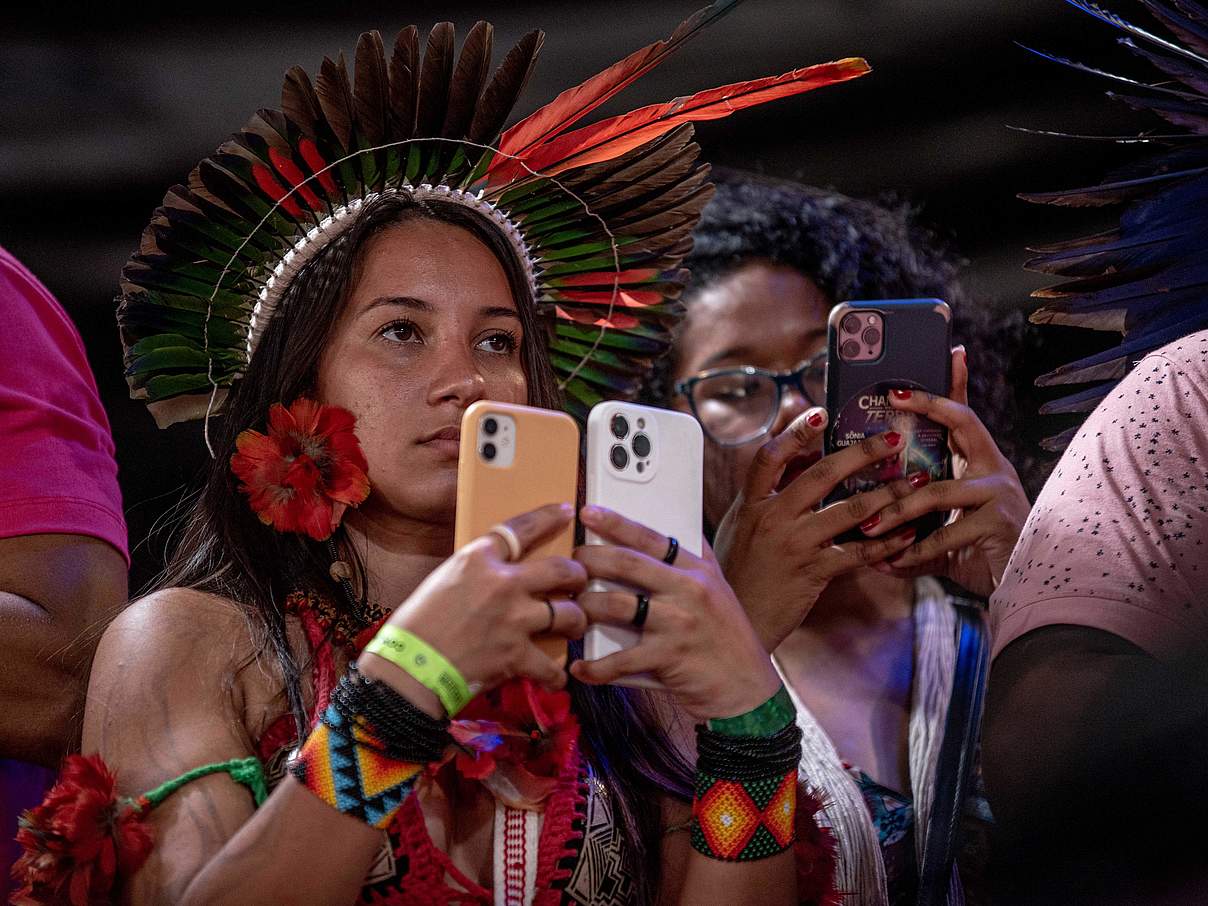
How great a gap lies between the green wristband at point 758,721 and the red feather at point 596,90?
0.93m

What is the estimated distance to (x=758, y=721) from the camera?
153 centimetres

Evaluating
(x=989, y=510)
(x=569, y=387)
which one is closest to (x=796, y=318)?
(x=569, y=387)

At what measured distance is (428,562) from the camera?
73.6 inches

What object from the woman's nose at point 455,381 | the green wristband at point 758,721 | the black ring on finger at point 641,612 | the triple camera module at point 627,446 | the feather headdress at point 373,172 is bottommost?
the green wristband at point 758,721

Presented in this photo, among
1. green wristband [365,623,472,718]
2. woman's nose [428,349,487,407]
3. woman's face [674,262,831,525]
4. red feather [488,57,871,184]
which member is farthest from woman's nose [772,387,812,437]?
green wristband [365,623,472,718]

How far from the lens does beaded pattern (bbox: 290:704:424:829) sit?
4.44 ft

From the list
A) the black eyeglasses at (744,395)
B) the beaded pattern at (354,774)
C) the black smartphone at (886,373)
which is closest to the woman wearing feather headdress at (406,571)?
the beaded pattern at (354,774)

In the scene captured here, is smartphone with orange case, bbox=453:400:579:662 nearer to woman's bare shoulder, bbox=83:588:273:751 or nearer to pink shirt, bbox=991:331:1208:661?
woman's bare shoulder, bbox=83:588:273:751

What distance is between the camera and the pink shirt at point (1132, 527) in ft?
4.34

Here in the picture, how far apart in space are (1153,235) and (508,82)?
0.95 metres

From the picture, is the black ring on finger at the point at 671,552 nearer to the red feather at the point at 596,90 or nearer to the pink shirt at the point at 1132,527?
the pink shirt at the point at 1132,527

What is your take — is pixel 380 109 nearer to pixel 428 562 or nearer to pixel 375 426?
pixel 375 426

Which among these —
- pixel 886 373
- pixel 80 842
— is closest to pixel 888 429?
pixel 886 373

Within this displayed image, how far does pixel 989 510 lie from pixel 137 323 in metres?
1.33
